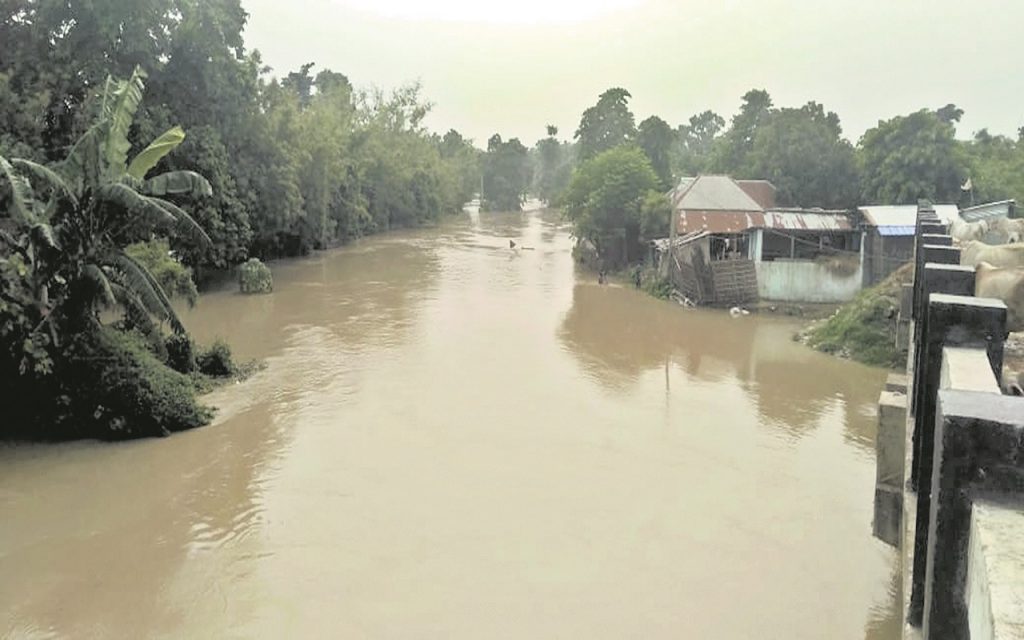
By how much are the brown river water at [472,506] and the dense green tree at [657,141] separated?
3344 centimetres

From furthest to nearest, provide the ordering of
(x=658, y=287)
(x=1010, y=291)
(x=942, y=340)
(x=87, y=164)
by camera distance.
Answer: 1. (x=658, y=287)
2. (x=87, y=164)
3. (x=1010, y=291)
4. (x=942, y=340)

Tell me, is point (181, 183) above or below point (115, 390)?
above

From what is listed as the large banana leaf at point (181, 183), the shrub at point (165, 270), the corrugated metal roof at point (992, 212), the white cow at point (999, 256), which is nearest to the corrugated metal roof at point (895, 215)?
the corrugated metal roof at point (992, 212)

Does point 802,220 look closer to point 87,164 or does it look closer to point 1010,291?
point 1010,291

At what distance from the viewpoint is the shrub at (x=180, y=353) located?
13.7 meters

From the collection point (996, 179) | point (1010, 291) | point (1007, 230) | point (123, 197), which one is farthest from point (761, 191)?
point (123, 197)

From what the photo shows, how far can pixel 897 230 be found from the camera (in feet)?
67.6

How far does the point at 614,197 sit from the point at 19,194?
22300 mm

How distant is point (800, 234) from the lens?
22.3 m

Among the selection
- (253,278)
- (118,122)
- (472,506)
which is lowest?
(472,506)

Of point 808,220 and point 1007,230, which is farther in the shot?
point 808,220

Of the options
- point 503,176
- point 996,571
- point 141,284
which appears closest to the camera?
point 996,571

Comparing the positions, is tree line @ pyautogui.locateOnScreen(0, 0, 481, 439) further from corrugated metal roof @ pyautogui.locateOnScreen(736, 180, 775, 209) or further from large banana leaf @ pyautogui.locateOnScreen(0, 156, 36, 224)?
corrugated metal roof @ pyautogui.locateOnScreen(736, 180, 775, 209)

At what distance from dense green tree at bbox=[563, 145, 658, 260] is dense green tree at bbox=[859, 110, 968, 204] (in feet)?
26.7
